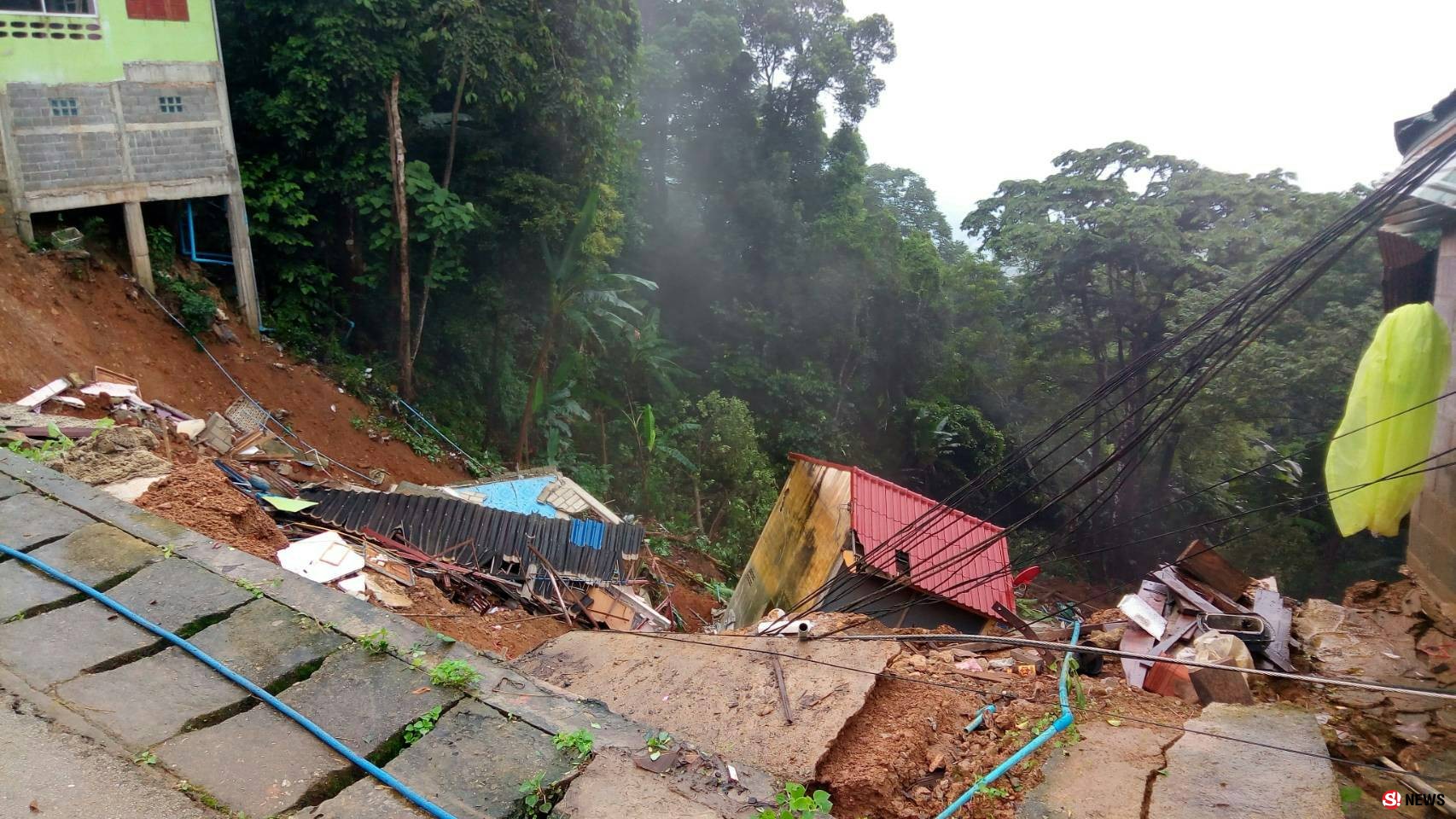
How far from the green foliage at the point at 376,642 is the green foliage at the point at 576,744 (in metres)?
0.78

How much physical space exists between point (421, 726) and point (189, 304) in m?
10.0

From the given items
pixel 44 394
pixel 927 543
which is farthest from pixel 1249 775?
pixel 44 394

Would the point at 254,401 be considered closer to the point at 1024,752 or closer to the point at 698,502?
the point at 698,502

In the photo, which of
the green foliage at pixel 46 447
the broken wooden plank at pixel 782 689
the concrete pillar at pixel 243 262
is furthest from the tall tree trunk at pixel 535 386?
the broken wooden plank at pixel 782 689

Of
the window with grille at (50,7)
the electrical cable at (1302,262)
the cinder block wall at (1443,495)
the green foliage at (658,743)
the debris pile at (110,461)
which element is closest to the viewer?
the green foliage at (658,743)

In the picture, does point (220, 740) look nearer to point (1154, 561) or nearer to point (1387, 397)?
point (1387, 397)

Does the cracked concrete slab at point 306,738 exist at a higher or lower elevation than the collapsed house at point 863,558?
higher

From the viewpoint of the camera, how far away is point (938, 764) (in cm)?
348

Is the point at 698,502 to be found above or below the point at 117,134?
below

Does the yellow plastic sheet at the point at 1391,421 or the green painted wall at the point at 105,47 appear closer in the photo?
the yellow plastic sheet at the point at 1391,421

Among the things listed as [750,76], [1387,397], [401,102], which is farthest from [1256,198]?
[401,102]

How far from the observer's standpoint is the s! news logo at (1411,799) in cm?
303

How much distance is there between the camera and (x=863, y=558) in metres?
7.69

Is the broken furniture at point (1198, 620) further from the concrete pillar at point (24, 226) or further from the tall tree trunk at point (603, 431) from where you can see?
the tall tree trunk at point (603, 431)
